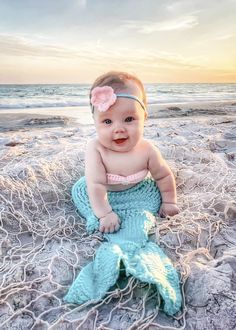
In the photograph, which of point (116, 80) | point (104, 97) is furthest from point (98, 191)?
point (116, 80)

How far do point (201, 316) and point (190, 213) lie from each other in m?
1.00

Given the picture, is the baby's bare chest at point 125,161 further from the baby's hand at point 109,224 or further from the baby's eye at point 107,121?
the baby's hand at point 109,224

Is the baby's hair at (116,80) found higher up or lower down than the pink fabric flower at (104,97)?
higher up

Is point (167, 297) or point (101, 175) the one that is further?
point (101, 175)

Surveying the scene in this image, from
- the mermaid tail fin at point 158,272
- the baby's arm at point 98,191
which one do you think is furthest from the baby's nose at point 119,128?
the mermaid tail fin at point 158,272

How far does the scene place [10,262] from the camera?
2.15m

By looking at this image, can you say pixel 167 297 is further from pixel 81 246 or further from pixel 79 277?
pixel 81 246

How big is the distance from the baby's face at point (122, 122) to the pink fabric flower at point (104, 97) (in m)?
0.04

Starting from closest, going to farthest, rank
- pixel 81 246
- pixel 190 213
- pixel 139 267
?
pixel 139 267 → pixel 81 246 → pixel 190 213

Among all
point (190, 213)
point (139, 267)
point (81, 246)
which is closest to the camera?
point (139, 267)

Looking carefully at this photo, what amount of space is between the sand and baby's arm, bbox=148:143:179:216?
0.12m

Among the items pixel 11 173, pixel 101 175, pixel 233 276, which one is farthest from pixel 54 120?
pixel 233 276

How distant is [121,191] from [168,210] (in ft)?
1.19

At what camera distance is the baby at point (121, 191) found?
75.0 inches
